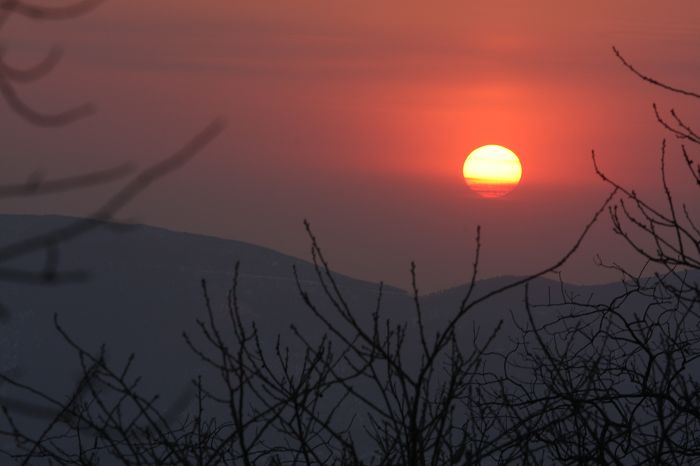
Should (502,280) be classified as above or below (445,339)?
above

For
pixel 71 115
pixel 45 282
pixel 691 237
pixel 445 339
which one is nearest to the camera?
pixel 45 282

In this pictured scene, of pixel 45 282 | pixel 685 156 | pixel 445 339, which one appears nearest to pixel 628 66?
pixel 685 156

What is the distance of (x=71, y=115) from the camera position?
2873mm

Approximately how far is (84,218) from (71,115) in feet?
1.26

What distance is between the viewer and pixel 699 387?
267 inches

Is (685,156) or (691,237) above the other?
(685,156)

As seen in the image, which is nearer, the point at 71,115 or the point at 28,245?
the point at 28,245

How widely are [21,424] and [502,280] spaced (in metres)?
83.5

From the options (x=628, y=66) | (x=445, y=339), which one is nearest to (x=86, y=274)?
(x=445, y=339)

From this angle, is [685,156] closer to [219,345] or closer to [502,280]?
[219,345]

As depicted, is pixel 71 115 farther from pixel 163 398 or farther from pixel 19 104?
pixel 163 398

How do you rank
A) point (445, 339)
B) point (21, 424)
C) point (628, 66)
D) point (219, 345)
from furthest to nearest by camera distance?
point (21, 424), point (628, 66), point (219, 345), point (445, 339)

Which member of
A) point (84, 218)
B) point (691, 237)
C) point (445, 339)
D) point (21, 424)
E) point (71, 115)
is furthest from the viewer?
point (21, 424)

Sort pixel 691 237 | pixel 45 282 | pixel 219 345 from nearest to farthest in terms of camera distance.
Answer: pixel 45 282
pixel 219 345
pixel 691 237
